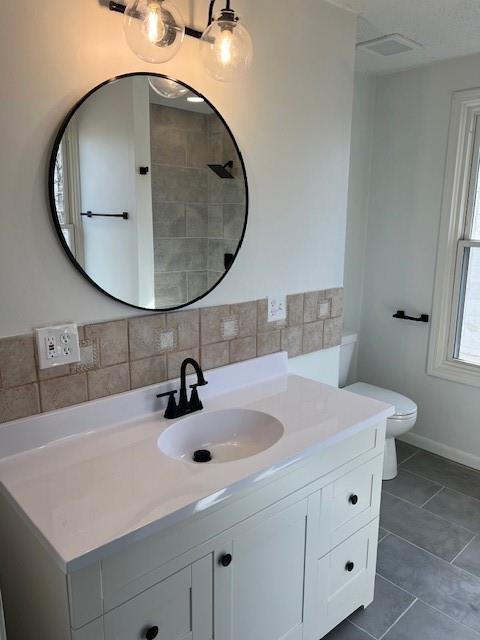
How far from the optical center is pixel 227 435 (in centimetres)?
167

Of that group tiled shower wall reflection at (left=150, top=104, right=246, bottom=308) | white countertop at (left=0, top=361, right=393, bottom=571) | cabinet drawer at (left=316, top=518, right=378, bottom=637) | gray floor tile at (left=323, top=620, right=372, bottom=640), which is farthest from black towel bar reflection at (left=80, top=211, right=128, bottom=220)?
gray floor tile at (left=323, top=620, right=372, bottom=640)

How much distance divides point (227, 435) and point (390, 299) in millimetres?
1900

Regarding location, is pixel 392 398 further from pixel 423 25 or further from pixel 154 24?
pixel 154 24

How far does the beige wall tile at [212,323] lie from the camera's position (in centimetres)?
176

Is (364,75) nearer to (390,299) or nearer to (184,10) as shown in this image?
(390,299)

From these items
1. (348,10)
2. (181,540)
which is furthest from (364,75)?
(181,540)

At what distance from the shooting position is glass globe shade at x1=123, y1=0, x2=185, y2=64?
4.17 feet

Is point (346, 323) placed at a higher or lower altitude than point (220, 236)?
lower

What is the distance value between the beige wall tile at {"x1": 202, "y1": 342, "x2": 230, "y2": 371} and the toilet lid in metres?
1.24

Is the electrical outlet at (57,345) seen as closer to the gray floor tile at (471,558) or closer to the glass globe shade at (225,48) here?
the glass globe shade at (225,48)

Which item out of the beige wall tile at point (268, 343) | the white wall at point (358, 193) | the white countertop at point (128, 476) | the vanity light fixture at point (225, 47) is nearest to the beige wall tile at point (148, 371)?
the white countertop at point (128, 476)

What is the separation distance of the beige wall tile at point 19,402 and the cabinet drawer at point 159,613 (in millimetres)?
581

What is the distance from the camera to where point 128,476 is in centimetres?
123

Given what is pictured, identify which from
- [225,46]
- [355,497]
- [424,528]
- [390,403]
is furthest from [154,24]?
[424,528]
